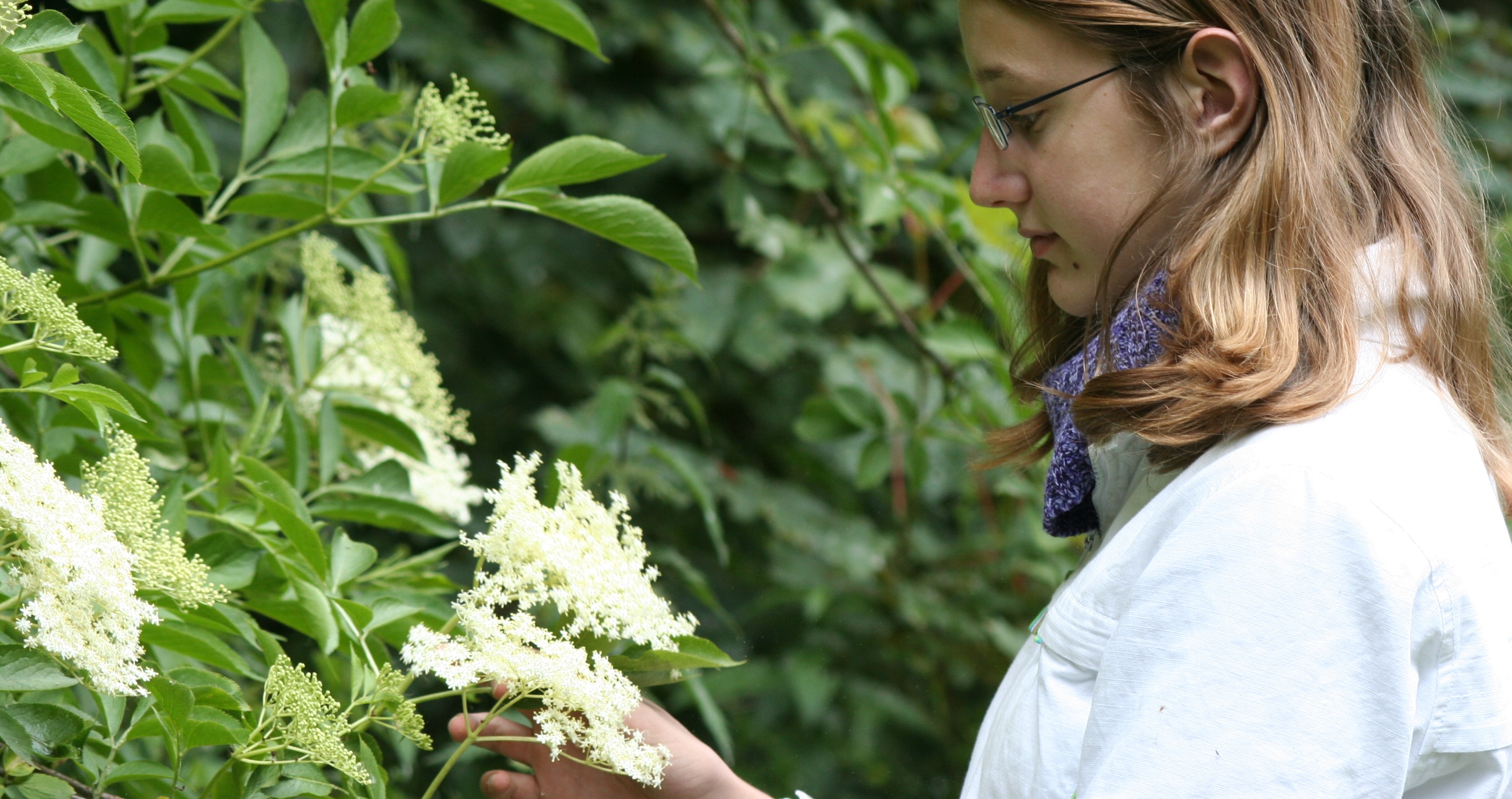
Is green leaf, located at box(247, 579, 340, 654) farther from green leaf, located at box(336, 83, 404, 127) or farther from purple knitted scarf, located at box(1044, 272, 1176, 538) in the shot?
purple knitted scarf, located at box(1044, 272, 1176, 538)

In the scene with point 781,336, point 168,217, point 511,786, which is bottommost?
point 781,336

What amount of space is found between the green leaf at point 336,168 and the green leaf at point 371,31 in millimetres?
77

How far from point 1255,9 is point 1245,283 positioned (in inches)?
7.8

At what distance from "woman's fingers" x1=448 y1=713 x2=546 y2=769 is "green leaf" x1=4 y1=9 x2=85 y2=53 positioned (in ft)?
1.36

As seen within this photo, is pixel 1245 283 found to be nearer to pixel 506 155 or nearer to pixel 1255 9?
pixel 1255 9

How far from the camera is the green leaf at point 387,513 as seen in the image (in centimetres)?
89

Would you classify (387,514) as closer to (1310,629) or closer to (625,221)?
(625,221)

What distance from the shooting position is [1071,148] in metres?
0.81

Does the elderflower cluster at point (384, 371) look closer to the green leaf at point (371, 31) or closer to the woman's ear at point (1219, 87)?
the green leaf at point (371, 31)

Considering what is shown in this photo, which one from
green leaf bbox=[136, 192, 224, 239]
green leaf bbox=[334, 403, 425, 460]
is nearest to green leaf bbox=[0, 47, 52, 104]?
green leaf bbox=[136, 192, 224, 239]

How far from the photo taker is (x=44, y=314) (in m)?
0.55

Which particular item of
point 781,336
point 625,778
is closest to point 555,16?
point 625,778

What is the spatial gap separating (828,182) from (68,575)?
1435 millimetres

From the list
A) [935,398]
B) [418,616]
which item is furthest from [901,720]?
[418,616]
